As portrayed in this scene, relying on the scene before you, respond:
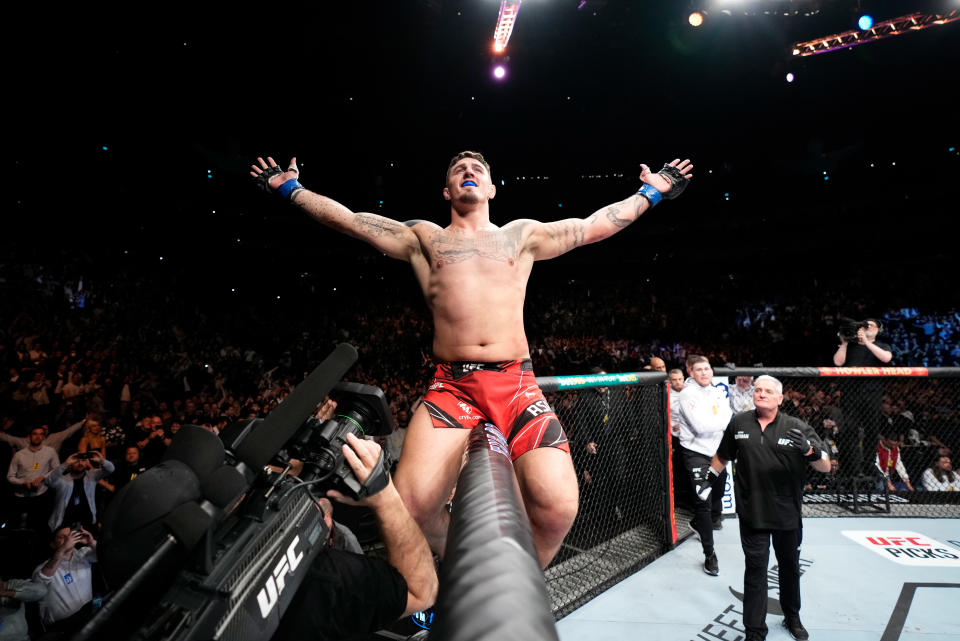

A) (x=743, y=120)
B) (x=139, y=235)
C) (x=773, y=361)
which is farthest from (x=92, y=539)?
(x=773, y=361)

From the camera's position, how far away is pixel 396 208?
15711mm

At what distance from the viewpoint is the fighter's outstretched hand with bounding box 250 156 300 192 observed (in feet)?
7.59

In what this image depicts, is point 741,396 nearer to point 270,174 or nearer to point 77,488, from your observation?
point 270,174

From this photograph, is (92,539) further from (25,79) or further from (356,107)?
(356,107)

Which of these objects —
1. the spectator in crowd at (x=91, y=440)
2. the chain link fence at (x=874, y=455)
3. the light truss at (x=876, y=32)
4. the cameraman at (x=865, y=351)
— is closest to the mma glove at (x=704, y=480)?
the chain link fence at (x=874, y=455)

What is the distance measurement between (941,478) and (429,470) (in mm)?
7011

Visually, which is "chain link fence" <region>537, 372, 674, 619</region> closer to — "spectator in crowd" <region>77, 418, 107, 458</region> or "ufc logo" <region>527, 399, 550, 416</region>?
"ufc logo" <region>527, 399, 550, 416</region>

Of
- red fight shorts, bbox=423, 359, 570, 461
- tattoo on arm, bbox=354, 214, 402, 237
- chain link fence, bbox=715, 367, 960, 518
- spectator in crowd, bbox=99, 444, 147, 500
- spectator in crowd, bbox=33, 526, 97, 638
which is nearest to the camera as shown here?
red fight shorts, bbox=423, 359, 570, 461

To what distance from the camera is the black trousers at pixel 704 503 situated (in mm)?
3697

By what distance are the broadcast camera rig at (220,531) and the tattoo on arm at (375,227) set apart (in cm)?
123

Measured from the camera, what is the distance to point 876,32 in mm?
7969

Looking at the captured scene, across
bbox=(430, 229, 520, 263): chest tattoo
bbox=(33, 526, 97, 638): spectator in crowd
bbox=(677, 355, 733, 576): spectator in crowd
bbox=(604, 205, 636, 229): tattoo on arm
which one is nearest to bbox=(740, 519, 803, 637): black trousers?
bbox=(677, 355, 733, 576): spectator in crowd

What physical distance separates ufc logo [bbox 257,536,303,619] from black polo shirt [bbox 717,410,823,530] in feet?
9.95

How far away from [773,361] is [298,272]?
15.8 meters
